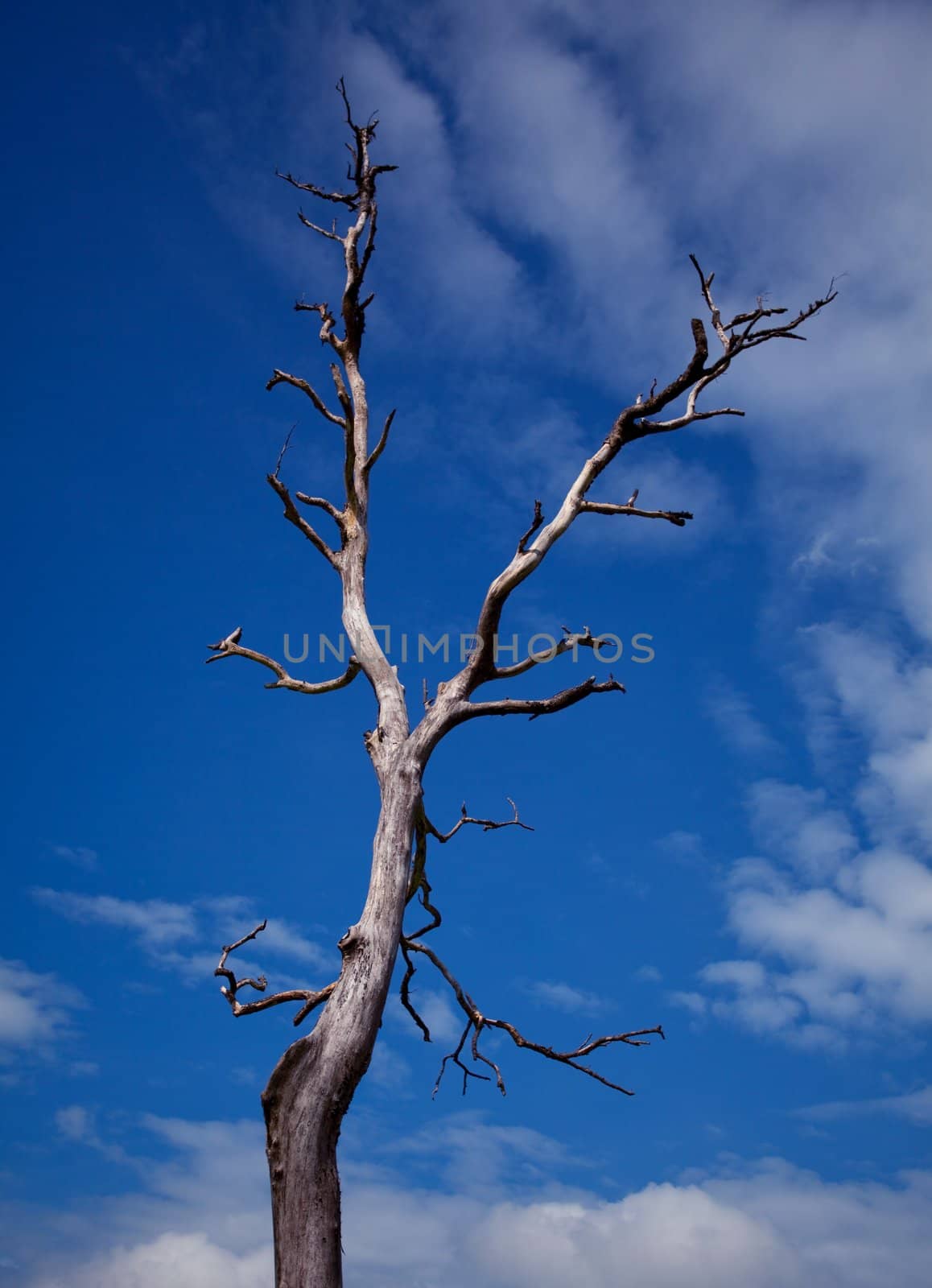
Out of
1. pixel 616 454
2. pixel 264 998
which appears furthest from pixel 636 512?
pixel 264 998

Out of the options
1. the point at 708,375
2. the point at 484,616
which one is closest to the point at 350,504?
the point at 484,616

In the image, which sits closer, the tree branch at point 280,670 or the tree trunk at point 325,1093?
the tree trunk at point 325,1093

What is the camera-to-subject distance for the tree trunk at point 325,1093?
431 centimetres

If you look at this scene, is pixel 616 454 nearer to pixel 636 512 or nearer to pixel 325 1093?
pixel 636 512

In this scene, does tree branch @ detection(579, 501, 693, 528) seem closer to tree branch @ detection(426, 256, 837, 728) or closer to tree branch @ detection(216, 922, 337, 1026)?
tree branch @ detection(426, 256, 837, 728)

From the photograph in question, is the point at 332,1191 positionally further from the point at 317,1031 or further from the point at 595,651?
the point at 595,651

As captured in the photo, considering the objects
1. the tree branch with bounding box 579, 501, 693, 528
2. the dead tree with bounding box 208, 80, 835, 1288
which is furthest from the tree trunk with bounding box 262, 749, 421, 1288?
the tree branch with bounding box 579, 501, 693, 528

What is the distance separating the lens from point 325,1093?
4.59 metres

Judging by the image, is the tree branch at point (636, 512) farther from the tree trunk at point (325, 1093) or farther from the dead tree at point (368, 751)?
the tree trunk at point (325, 1093)

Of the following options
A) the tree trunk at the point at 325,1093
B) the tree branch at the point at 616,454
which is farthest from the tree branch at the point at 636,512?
the tree trunk at the point at 325,1093

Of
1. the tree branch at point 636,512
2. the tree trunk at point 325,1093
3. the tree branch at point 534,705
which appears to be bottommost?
the tree trunk at point 325,1093

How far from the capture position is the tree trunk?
4.31 m

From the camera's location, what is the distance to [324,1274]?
425 cm

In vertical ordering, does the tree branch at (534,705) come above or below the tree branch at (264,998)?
above
